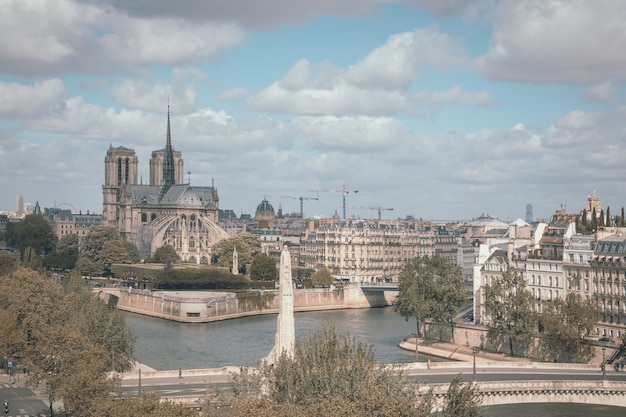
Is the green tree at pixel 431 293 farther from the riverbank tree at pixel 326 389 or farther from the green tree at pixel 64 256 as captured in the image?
the green tree at pixel 64 256

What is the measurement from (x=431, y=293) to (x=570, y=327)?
18145mm

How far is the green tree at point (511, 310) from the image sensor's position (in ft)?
251

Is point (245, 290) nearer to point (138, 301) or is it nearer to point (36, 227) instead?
point (138, 301)

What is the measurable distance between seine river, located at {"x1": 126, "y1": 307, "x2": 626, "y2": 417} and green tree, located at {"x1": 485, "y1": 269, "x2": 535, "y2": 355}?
6.30m

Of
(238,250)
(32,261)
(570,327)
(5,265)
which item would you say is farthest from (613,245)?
(238,250)

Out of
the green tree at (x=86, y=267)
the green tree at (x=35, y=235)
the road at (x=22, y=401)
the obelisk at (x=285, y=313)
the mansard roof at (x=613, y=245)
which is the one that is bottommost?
the road at (x=22, y=401)

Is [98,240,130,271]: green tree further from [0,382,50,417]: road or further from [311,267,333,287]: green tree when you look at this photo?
[0,382,50,417]: road

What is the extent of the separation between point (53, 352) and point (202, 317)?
56.3 meters

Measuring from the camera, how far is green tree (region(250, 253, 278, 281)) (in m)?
143

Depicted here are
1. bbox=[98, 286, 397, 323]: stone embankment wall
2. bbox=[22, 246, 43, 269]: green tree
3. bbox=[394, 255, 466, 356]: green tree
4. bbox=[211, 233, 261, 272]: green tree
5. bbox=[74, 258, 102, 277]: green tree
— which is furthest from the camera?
bbox=[211, 233, 261, 272]: green tree

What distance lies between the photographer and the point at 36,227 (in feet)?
588

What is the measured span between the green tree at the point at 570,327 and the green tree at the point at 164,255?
3805 inches

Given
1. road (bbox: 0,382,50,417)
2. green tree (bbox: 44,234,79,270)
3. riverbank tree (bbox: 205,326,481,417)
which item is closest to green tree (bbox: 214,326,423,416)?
riverbank tree (bbox: 205,326,481,417)

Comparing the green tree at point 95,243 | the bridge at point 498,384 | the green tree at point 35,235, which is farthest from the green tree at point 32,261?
the bridge at point 498,384
